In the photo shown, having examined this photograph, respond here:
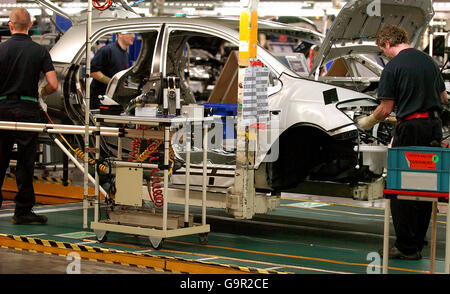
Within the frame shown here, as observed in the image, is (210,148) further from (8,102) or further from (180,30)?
(8,102)

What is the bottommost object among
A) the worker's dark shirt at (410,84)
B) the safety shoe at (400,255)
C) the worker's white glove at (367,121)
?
the safety shoe at (400,255)

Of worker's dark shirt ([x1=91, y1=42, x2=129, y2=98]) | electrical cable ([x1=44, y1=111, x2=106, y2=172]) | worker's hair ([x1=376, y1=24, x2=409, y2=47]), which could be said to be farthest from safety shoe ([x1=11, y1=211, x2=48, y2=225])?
worker's hair ([x1=376, y1=24, x2=409, y2=47])

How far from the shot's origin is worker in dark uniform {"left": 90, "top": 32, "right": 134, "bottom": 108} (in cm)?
984

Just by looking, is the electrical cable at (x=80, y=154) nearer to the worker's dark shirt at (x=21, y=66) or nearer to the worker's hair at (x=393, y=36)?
the worker's dark shirt at (x=21, y=66)

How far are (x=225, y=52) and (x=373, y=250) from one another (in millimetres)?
18095

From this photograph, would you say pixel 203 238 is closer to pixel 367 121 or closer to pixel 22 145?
pixel 367 121

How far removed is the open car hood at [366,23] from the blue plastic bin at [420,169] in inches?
104

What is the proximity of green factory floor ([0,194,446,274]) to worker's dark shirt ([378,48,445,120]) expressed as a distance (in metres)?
1.37

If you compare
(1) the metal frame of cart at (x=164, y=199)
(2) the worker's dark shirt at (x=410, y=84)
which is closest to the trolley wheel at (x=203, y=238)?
(1) the metal frame of cart at (x=164, y=199)

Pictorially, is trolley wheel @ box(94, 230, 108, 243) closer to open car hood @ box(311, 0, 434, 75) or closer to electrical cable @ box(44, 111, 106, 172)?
electrical cable @ box(44, 111, 106, 172)

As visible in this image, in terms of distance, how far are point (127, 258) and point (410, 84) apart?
9.13 ft

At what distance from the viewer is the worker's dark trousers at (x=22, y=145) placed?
26.5 feet

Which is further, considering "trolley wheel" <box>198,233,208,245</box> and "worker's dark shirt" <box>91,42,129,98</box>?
"worker's dark shirt" <box>91,42,129,98</box>
